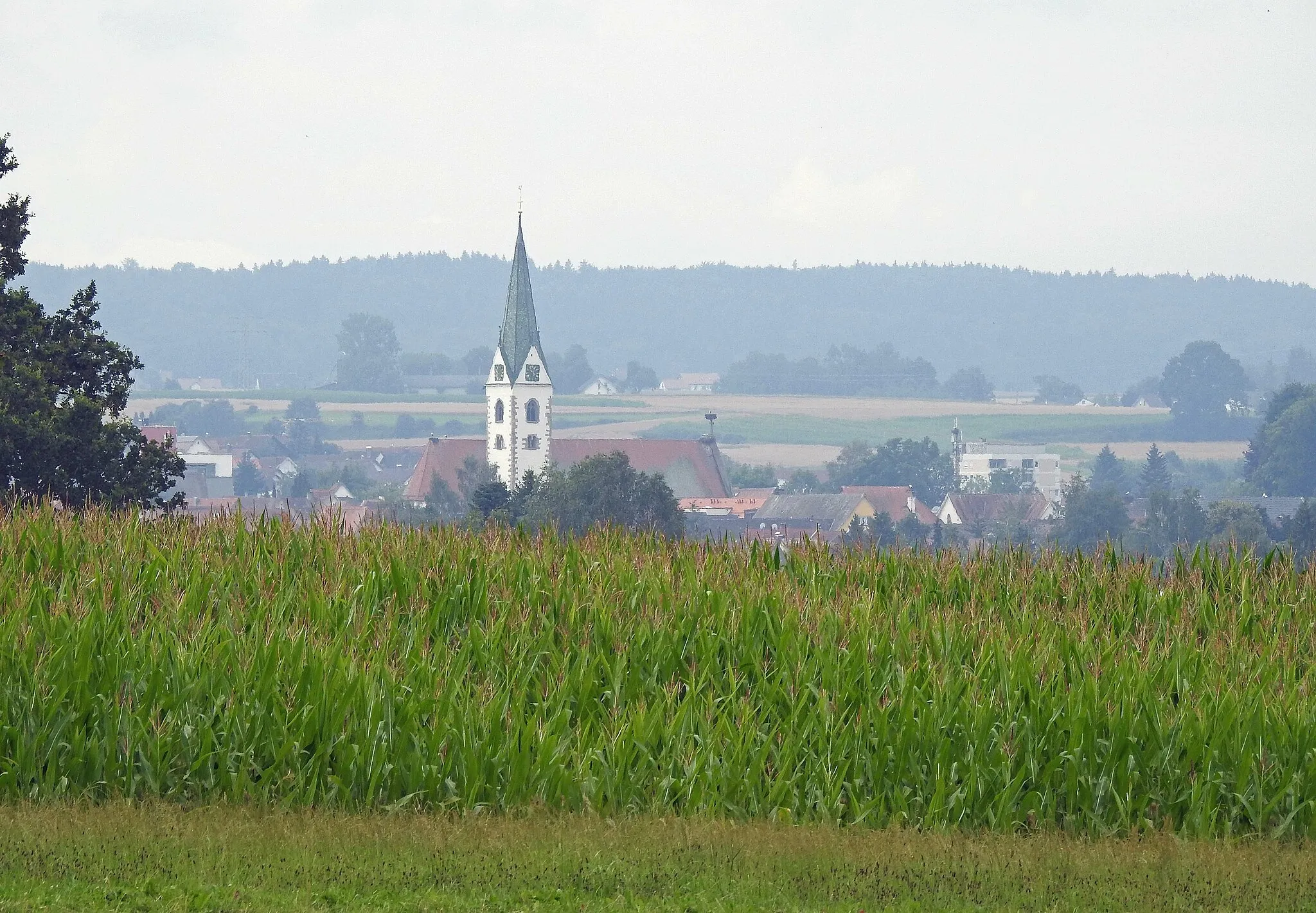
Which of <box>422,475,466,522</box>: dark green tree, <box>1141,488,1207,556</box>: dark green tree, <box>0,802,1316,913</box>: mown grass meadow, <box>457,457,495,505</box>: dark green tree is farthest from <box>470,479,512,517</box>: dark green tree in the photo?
<box>0,802,1316,913</box>: mown grass meadow

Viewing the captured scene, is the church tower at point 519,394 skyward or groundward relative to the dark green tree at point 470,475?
skyward

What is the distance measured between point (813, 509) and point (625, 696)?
16550 cm

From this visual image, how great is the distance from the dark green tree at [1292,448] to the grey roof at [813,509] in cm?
4267

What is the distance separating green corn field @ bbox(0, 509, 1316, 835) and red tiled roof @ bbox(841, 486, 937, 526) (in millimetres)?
161703

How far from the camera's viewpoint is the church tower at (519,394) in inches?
6919

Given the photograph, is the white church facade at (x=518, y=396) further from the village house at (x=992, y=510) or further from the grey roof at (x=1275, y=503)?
the grey roof at (x=1275, y=503)

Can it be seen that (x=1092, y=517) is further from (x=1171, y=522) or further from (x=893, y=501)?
(x=893, y=501)

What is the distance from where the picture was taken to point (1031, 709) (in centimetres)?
1341

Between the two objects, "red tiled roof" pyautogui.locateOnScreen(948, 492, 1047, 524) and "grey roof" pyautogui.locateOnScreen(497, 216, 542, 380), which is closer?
"red tiled roof" pyautogui.locateOnScreen(948, 492, 1047, 524)

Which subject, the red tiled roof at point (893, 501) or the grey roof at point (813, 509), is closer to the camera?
the grey roof at point (813, 509)

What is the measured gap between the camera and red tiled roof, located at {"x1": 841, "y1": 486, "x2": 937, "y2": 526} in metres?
178

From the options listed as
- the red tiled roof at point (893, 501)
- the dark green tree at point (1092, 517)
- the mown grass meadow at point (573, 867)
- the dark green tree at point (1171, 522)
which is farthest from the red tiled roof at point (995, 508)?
the mown grass meadow at point (573, 867)

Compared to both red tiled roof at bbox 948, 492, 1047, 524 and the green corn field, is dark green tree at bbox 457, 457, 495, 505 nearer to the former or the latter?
red tiled roof at bbox 948, 492, 1047, 524

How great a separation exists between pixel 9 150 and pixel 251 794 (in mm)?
36924
